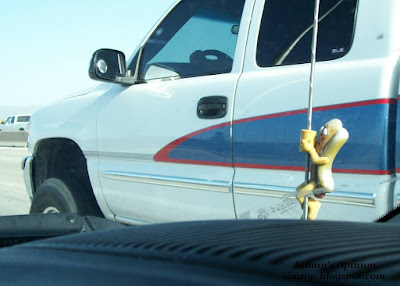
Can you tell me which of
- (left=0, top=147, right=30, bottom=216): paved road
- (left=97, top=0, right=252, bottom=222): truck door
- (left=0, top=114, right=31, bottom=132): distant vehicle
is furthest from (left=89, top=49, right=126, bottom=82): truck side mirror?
(left=0, top=114, right=31, bottom=132): distant vehicle

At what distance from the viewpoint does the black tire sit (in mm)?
4180

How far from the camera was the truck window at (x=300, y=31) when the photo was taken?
276cm

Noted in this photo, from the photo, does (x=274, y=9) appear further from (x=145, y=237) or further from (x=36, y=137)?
(x=36, y=137)

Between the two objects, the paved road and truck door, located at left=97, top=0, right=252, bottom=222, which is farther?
the paved road

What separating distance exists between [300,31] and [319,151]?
33.4 inches

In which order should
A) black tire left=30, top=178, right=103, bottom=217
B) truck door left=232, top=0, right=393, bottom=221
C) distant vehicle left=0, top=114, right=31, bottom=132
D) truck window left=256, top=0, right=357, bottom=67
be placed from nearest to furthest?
truck door left=232, top=0, right=393, bottom=221 → truck window left=256, top=0, right=357, bottom=67 → black tire left=30, top=178, right=103, bottom=217 → distant vehicle left=0, top=114, right=31, bottom=132

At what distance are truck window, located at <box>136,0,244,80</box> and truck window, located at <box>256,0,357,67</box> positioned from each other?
0.25 meters

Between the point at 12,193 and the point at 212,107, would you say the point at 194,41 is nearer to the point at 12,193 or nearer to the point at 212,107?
the point at 212,107

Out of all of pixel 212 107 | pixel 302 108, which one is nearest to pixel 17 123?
pixel 212 107

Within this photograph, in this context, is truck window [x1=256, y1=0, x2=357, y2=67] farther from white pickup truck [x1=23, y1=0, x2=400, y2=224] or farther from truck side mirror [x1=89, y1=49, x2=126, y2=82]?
truck side mirror [x1=89, y1=49, x2=126, y2=82]

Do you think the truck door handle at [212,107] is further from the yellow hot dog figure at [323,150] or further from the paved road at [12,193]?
the paved road at [12,193]

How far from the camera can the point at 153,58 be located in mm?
3881

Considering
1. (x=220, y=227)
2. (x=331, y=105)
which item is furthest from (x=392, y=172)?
(x=220, y=227)

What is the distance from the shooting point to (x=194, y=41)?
3.67 meters
